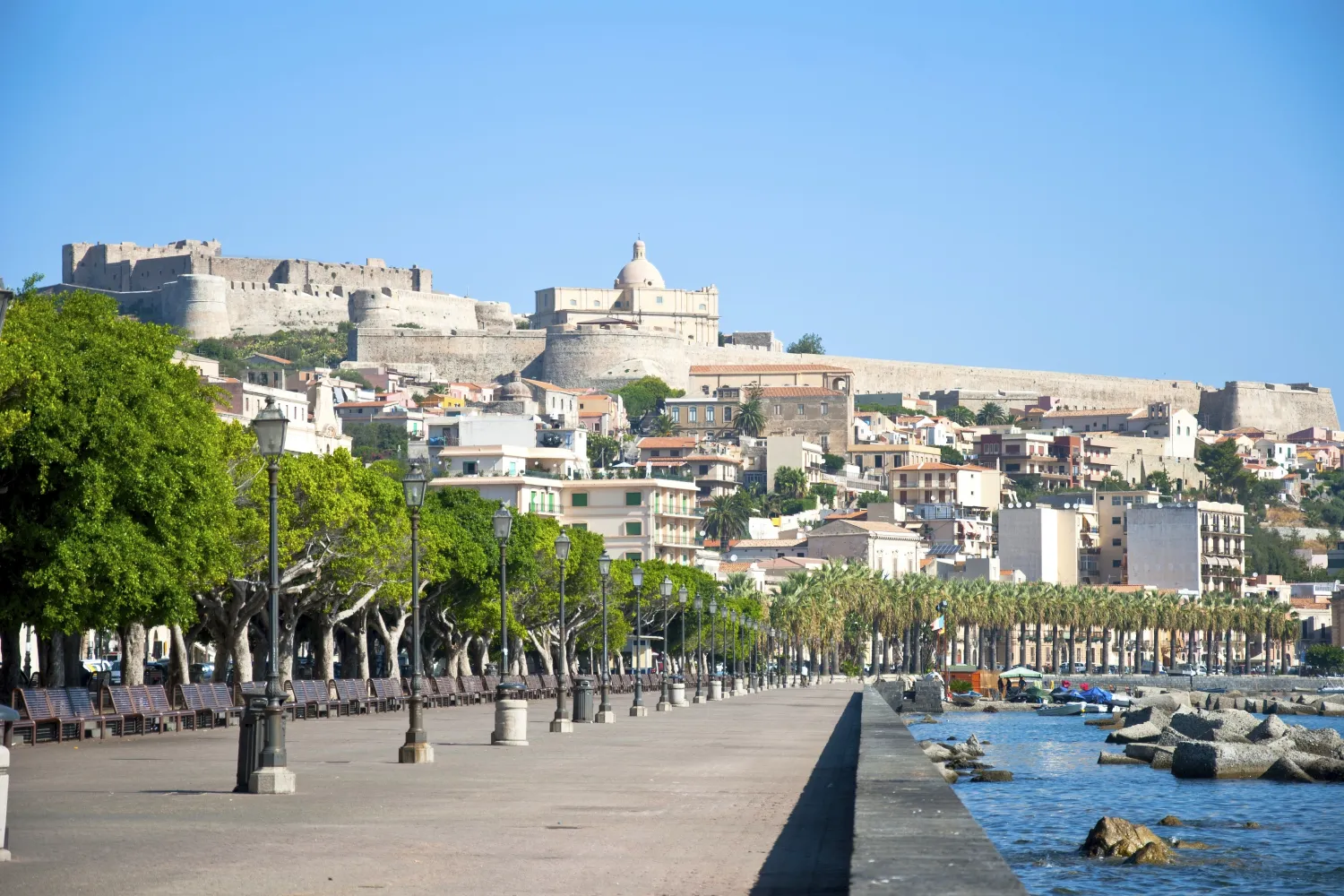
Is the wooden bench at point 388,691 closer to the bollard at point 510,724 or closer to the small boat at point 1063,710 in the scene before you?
the bollard at point 510,724

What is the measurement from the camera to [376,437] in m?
179

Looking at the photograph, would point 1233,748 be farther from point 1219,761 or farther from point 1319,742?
point 1319,742

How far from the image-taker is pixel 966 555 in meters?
180

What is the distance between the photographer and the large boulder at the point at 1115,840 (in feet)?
76.7

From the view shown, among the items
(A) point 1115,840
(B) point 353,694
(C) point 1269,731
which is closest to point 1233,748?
(C) point 1269,731

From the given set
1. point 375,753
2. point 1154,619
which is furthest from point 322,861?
point 1154,619

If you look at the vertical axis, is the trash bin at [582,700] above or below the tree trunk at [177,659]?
below

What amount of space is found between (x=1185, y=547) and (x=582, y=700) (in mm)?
147675

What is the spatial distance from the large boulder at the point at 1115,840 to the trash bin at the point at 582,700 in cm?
1406

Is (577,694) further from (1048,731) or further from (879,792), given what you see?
(1048,731)

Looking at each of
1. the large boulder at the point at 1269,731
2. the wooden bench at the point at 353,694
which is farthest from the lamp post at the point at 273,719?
the large boulder at the point at 1269,731

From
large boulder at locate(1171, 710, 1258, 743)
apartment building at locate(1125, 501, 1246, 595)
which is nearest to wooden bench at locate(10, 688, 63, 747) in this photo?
large boulder at locate(1171, 710, 1258, 743)

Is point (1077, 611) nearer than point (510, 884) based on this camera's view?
No

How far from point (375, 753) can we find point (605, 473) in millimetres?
119974
